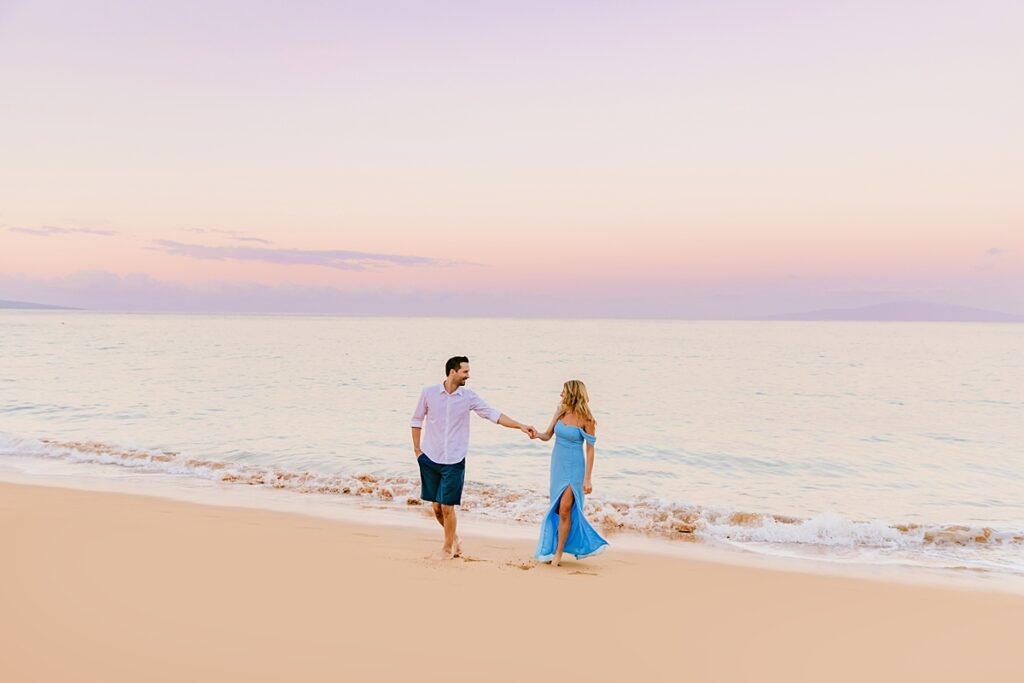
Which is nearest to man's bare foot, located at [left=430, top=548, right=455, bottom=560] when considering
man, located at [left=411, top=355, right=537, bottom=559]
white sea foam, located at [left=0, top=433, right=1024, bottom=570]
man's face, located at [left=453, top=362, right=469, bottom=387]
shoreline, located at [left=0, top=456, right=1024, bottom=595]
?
man, located at [left=411, top=355, right=537, bottom=559]

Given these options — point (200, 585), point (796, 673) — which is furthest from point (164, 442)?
point (796, 673)

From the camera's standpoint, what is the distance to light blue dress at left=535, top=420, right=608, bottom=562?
770cm

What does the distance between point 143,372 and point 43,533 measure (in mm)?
30239

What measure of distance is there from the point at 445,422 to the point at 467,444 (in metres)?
0.36

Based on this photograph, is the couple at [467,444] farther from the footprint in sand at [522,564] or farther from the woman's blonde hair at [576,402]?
the footprint in sand at [522,564]

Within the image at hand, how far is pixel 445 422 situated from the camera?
25.1 ft

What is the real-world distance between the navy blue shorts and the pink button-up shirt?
2.8 inches

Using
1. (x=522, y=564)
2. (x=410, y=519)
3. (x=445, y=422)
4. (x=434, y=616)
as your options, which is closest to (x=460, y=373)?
(x=445, y=422)

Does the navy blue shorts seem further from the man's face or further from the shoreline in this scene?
the shoreline

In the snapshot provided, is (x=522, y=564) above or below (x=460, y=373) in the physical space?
below

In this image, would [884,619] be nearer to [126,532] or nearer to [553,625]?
[553,625]

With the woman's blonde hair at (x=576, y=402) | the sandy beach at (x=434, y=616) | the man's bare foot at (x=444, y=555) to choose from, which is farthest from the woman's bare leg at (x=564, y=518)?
the man's bare foot at (x=444, y=555)

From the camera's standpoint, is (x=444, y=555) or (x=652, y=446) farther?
(x=652, y=446)

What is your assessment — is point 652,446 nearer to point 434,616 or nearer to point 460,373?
point 460,373
